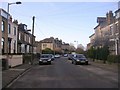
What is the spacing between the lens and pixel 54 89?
1414cm

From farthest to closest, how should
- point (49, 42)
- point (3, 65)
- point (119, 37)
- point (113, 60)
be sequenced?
1. point (49, 42)
2. point (119, 37)
3. point (113, 60)
4. point (3, 65)

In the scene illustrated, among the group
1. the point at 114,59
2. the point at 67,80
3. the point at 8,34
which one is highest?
the point at 8,34

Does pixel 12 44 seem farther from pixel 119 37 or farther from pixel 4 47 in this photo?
pixel 119 37

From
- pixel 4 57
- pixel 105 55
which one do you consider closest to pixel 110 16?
pixel 105 55

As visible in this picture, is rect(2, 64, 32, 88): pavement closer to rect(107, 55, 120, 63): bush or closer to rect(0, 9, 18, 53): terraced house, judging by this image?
rect(107, 55, 120, 63): bush

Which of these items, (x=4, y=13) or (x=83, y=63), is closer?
(x=83, y=63)

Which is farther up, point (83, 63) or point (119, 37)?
point (119, 37)

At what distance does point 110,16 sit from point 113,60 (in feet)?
83.6

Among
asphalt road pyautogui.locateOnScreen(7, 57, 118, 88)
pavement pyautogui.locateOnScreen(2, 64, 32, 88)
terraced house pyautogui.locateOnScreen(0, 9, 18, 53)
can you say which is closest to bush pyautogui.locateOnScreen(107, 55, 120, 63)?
asphalt road pyautogui.locateOnScreen(7, 57, 118, 88)

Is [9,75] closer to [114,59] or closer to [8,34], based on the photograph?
[114,59]

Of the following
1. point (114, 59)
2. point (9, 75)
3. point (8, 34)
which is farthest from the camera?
point (8, 34)

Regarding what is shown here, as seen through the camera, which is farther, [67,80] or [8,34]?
[8,34]

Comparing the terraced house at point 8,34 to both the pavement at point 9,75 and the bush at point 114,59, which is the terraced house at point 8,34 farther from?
the pavement at point 9,75

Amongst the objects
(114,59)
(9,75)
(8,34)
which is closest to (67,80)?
(9,75)
